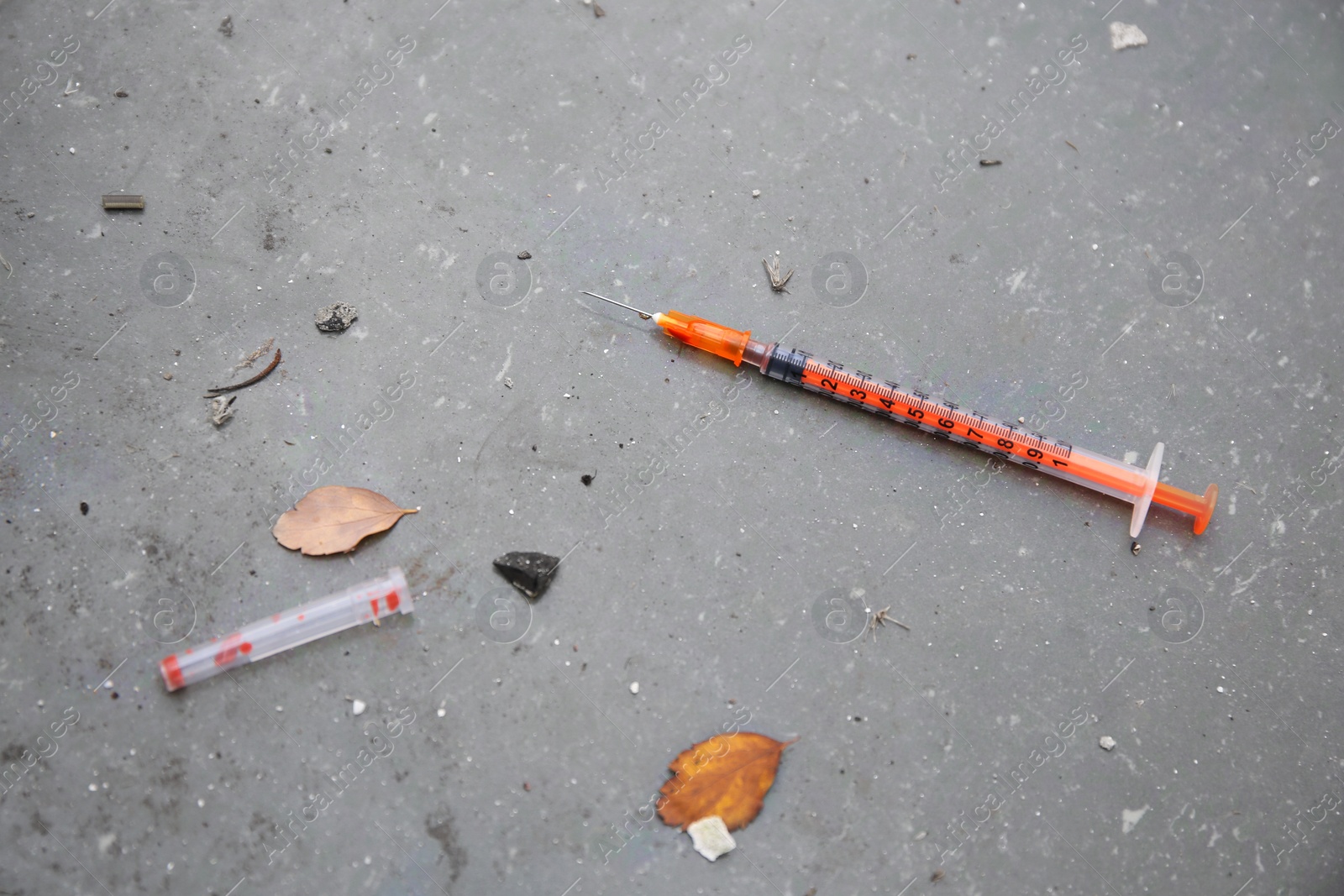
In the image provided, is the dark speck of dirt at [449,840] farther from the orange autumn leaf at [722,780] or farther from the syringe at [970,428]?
the syringe at [970,428]

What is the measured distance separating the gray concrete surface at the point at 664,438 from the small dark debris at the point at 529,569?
5cm

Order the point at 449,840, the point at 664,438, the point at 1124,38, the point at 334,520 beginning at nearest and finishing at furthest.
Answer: the point at 449,840 → the point at 334,520 → the point at 664,438 → the point at 1124,38

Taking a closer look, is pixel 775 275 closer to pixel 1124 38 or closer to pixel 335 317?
pixel 335 317

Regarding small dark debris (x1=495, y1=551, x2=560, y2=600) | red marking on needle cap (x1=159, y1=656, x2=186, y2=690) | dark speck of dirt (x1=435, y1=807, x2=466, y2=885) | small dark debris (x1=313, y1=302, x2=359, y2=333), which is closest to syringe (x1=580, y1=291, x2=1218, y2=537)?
small dark debris (x1=495, y1=551, x2=560, y2=600)

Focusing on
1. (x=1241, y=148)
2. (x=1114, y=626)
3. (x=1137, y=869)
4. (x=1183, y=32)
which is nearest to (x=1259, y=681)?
(x=1114, y=626)

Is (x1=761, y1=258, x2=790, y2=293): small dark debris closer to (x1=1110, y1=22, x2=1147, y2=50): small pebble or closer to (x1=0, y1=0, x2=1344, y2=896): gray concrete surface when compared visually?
(x1=0, y1=0, x2=1344, y2=896): gray concrete surface

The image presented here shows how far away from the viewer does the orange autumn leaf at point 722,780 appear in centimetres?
268

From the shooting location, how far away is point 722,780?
2.69m

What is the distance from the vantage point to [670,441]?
9.50 feet

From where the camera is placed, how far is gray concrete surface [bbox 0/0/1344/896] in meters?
2.70

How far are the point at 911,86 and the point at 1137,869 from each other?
9.29 feet

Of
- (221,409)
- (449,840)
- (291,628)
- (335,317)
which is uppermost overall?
(335,317)

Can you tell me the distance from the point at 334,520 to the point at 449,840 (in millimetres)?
1089

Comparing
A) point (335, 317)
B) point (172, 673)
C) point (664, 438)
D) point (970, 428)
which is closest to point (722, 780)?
point (664, 438)
